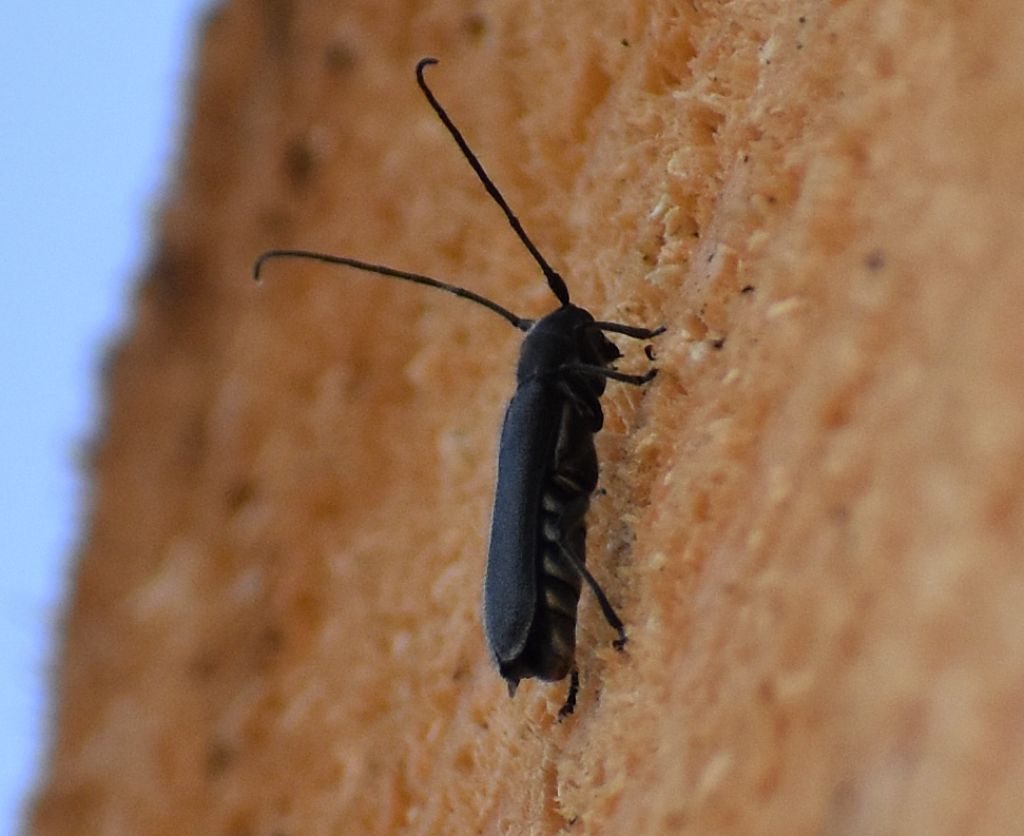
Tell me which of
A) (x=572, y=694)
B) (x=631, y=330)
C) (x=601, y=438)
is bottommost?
(x=572, y=694)

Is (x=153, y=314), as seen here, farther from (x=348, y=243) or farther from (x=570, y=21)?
(x=570, y=21)

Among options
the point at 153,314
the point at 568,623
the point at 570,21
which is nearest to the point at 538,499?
the point at 568,623

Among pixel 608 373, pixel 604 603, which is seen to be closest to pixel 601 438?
pixel 608 373

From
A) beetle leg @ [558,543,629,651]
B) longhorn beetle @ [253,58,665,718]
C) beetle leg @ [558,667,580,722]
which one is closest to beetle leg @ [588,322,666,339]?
longhorn beetle @ [253,58,665,718]

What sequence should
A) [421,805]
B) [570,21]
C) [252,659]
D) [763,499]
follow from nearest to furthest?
[763,499] < [421,805] < [570,21] < [252,659]

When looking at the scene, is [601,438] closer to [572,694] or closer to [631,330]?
[631,330]

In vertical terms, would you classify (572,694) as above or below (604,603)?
below

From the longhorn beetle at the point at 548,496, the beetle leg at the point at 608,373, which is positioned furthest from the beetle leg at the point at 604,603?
the beetle leg at the point at 608,373
